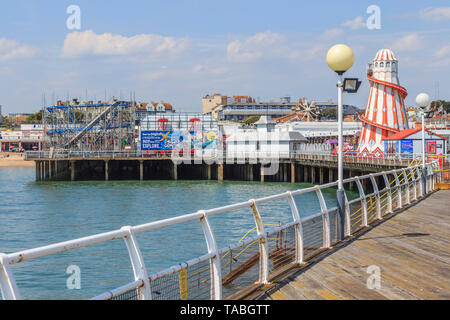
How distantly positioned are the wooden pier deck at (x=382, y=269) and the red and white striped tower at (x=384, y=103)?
41704 millimetres

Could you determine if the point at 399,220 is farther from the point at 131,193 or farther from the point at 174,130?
the point at 174,130

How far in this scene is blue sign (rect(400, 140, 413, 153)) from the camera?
46.0m

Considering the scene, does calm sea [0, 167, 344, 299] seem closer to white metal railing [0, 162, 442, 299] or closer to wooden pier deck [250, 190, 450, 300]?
white metal railing [0, 162, 442, 299]

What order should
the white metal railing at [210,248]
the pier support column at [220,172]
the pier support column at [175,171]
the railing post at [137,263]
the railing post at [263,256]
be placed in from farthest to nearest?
the pier support column at [175,171] < the pier support column at [220,172] < the railing post at [263,256] < the railing post at [137,263] < the white metal railing at [210,248]

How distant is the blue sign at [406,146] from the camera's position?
4603cm

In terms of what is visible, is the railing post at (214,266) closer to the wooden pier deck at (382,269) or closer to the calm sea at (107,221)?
the wooden pier deck at (382,269)

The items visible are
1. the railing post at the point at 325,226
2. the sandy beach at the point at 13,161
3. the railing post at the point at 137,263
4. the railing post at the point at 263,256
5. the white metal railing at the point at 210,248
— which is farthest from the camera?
the sandy beach at the point at 13,161

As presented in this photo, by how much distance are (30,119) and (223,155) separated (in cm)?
12926

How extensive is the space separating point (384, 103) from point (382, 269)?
155ft

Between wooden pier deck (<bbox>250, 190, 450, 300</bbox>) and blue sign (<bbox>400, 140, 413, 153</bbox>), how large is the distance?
3527cm

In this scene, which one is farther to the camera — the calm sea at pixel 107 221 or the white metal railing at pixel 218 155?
the white metal railing at pixel 218 155

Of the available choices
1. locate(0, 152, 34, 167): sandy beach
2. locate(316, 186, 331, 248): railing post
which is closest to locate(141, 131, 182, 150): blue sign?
locate(0, 152, 34, 167): sandy beach

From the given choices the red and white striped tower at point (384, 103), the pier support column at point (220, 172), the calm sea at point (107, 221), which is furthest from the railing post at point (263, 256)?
the pier support column at point (220, 172)

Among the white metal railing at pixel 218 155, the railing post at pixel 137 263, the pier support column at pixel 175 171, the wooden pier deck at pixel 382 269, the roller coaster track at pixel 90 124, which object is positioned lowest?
the pier support column at pixel 175 171
